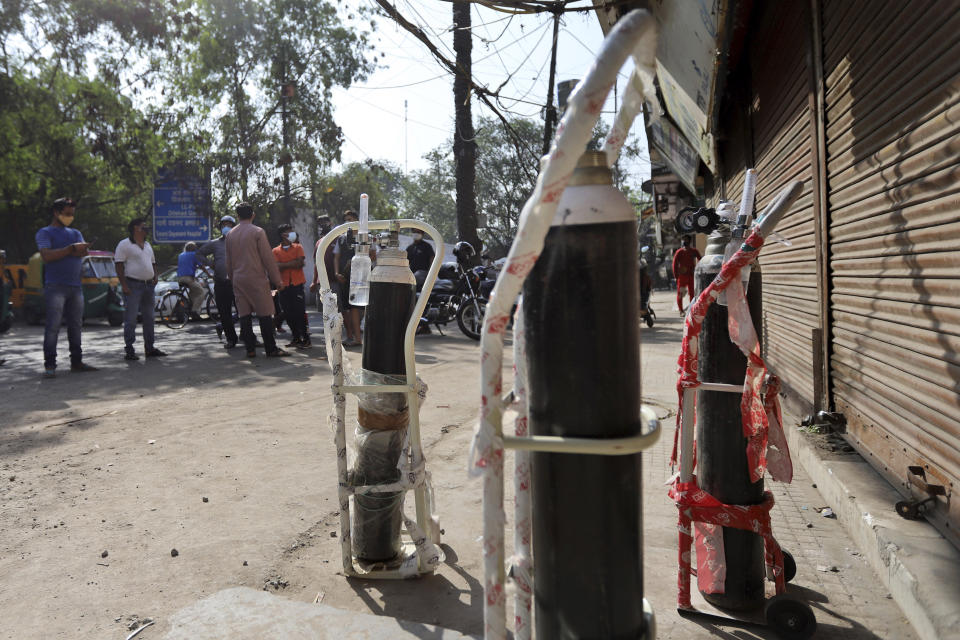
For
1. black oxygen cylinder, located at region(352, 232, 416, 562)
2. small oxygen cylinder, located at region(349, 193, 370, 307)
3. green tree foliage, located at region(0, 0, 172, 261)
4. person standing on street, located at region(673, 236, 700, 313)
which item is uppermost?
green tree foliage, located at region(0, 0, 172, 261)

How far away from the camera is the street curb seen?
2064 mm

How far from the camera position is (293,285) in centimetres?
967

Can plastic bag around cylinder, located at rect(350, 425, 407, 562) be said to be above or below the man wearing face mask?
below

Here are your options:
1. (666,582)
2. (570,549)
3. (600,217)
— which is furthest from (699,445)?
(600,217)

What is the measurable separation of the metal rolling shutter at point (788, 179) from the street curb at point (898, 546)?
1.09 metres

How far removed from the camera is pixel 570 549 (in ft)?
3.78

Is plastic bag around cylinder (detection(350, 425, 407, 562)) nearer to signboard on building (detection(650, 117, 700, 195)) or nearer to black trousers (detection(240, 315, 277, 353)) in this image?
black trousers (detection(240, 315, 277, 353))

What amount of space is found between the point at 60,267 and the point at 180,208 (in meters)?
13.7

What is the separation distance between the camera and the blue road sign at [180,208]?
64.6ft

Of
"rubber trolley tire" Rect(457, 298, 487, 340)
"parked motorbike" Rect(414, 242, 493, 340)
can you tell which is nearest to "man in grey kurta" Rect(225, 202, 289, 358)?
"parked motorbike" Rect(414, 242, 493, 340)

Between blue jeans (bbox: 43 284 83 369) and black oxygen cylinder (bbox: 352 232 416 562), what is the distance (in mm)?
6048

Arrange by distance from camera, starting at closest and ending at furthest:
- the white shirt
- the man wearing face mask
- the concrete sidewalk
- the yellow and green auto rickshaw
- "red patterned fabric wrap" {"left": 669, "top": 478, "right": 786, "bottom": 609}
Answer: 1. the concrete sidewalk
2. "red patterned fabric wrap" {"left": 669, "top": 478, "right": 786, "bottom": 609}
3. the white shirt
4. the man wearing face mask
5. the yellow and green auto rickshaw

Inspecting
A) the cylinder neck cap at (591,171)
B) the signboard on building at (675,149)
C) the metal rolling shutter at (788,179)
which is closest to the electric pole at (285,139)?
the signboard on building at (675,149)

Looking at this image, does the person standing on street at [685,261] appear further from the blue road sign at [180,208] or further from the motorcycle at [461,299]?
the blue road sign at [180,208]
